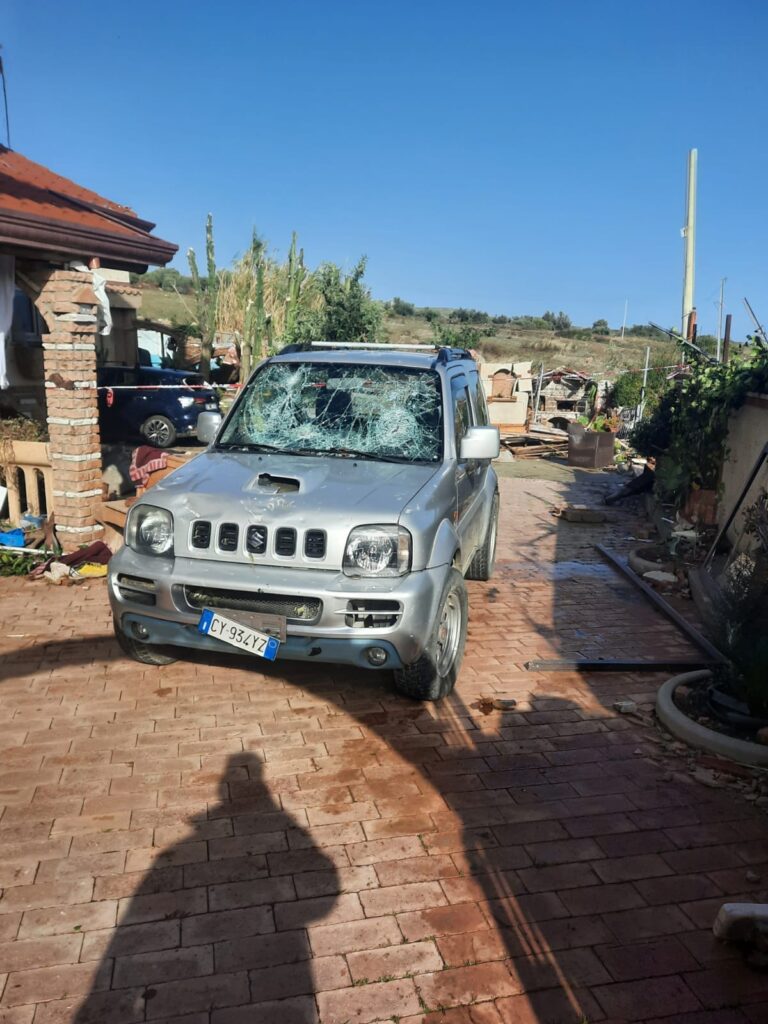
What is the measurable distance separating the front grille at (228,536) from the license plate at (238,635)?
361 mm

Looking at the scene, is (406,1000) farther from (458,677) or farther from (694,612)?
(694,612)

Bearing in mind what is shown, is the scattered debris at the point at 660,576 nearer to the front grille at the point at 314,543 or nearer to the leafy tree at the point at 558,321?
the front grille at the point at 314,543

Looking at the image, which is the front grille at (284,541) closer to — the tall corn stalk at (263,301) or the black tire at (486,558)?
the black tire at (486,558)

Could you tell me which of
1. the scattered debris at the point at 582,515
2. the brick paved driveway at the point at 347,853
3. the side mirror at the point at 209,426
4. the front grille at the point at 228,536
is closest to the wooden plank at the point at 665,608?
the brick paved driveway at the point at 347,853

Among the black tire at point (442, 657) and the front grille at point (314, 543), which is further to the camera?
the black tire at point (442, 657)

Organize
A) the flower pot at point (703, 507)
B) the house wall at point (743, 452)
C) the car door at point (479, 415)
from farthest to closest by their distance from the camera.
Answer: the flower pot at point (703, 507)
the house wall at point (743, 452)
the car door at point (479, 415)

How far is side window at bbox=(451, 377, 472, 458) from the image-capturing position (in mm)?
5395

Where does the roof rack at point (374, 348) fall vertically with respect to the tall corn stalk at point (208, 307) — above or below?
below

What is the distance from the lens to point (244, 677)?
16.5ft

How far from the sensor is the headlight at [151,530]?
4441 millimetres

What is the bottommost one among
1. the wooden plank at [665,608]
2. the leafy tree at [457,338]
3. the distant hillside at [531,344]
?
the wooden plank at [665,608]

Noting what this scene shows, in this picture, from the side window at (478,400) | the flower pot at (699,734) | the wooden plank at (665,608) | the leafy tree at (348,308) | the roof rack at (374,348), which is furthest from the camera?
the leafy tree at (348,308)

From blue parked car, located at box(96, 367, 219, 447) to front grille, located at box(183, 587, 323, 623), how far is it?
11.5m

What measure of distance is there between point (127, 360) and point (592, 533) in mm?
14222
